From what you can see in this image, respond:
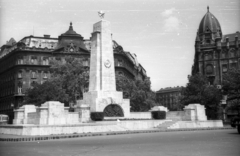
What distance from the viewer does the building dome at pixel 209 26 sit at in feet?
278

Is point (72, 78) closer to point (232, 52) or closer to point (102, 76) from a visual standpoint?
point (102, 76)

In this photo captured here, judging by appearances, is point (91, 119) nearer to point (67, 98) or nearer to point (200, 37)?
point (67, 98)

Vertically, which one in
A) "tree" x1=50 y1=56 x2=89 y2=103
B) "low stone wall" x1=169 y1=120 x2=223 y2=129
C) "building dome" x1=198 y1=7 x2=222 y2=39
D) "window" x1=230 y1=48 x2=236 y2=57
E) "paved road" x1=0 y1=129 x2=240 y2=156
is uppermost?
"building dome" x1=198 y1=7 x2=222 y2=39

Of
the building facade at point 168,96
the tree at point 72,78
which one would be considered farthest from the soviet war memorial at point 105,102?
the building facade at point 168,96

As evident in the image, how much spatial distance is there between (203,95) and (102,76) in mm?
22692

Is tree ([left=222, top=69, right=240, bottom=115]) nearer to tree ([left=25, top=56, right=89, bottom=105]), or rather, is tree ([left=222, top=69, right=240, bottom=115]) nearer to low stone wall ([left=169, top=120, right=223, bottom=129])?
low stone wall ([left=169, top=120, right=223, bottom=129])

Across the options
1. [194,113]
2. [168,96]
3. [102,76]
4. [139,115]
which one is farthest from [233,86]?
[168,96]

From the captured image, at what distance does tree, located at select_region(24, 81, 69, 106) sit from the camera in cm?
4547

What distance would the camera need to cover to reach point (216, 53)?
79250 mm

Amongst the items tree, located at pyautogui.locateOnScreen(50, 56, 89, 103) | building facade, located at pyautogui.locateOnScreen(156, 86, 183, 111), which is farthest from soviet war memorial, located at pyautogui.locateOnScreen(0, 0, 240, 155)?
building facade, located at pyautogui.locateOnScreen(156, 86, 183, 111)

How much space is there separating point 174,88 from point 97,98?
124 metres

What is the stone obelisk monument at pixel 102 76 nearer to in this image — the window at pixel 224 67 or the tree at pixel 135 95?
the tree at pixel 135 95

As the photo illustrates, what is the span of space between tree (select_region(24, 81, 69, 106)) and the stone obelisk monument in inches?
547

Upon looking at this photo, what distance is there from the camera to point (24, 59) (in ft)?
231
